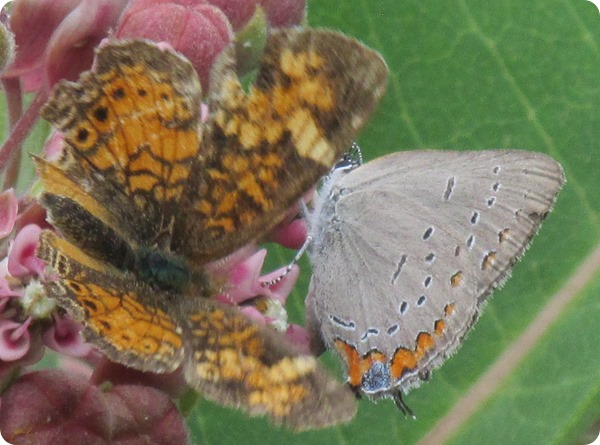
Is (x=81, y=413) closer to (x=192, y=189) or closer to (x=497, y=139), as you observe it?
(x=192, y=189)

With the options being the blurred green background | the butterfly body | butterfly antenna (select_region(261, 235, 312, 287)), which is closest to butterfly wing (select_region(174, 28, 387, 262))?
the butterfly body

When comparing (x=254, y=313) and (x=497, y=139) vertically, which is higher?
(x=254, y=313)

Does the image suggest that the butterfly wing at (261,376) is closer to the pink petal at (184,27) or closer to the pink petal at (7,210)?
the pink petal at (7,210)

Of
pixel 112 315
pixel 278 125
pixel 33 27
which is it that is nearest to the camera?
pixel 112 315

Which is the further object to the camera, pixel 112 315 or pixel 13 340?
pixel 13 340

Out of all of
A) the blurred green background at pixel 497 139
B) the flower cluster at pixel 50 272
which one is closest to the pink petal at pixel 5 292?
the flower cluster at pixel 50 272

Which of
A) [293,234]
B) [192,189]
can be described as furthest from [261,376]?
[293,234]

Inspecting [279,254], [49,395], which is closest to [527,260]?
[279,254]
